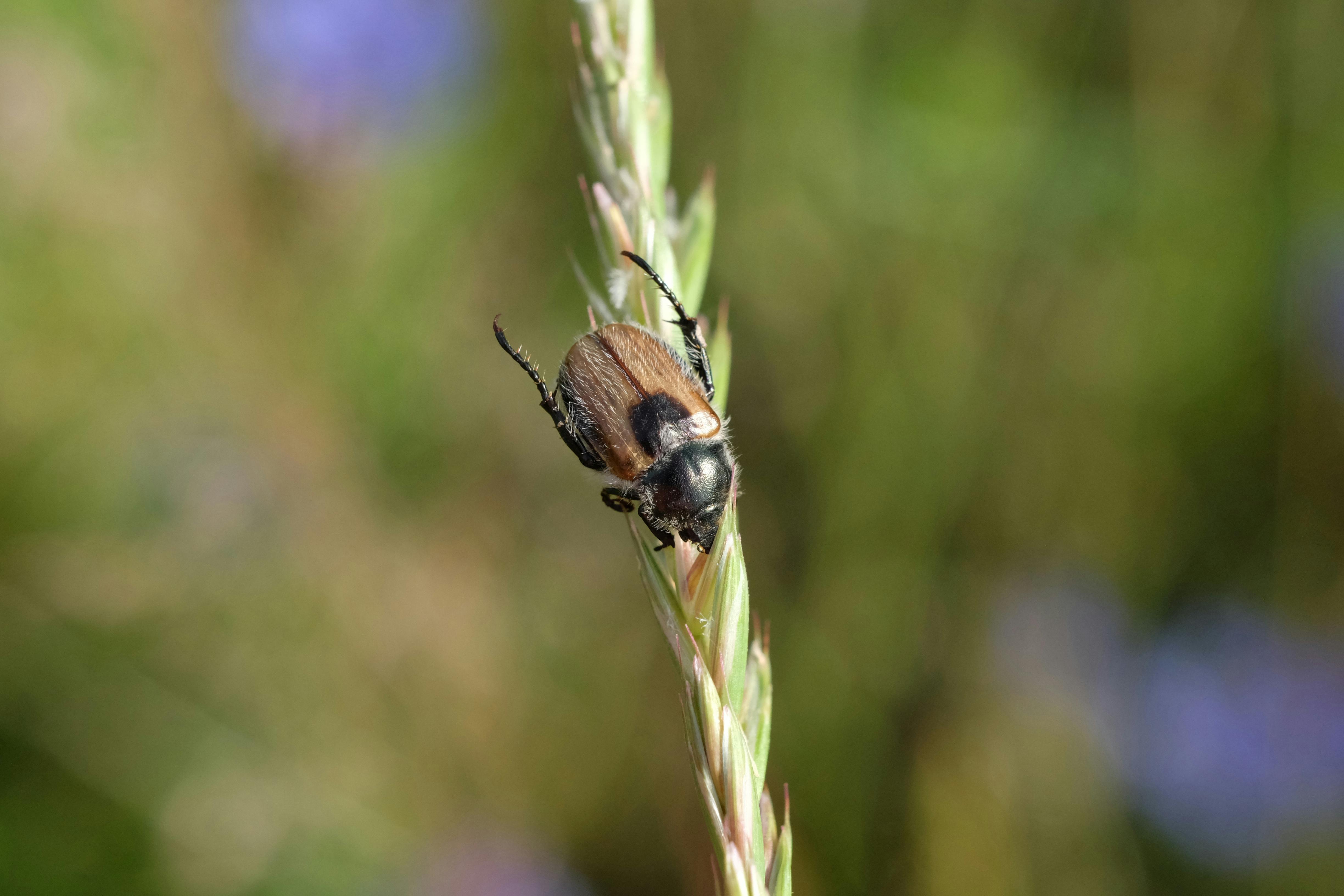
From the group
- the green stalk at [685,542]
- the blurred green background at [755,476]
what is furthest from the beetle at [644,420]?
the blurred green background at [755,476]

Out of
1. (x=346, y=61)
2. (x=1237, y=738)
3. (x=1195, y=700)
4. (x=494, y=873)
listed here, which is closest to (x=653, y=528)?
(x=494, y=873)

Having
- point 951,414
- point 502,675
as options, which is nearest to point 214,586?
point 502,675

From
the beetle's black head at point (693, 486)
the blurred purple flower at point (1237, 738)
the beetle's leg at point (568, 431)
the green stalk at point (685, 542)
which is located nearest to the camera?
the green stalk at point (685, 542)

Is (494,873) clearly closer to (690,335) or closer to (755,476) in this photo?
(755,476)

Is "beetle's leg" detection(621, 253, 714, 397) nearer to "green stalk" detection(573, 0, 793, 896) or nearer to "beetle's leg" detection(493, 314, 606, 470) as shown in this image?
"green stalk" detection(573, 0, 793, 896)

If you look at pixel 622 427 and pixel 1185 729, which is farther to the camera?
pixel 1185 729

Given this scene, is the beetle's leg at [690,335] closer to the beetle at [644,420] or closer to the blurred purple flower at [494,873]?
the beetle at [644,420]

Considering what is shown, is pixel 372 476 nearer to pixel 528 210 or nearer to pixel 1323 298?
pixel 528 210
